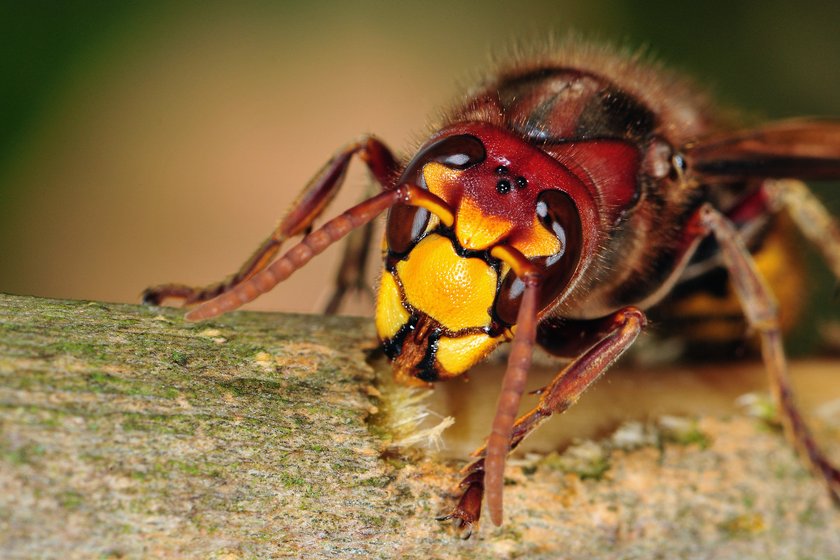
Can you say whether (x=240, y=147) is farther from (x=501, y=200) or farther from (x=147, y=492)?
(x=147, y=492)

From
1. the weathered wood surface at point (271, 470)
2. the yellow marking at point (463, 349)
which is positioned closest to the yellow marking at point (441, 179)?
the yellow marking at point (463, 349)

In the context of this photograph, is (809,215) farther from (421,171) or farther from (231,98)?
(231,98)

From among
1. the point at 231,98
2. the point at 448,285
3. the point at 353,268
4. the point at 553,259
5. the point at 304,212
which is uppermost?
the point at 231,98

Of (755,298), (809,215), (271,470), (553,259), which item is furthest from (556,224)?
(809,215)

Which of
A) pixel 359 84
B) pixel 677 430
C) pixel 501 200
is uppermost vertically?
pixel 359 84

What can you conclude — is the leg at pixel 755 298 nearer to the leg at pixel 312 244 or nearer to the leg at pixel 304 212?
the leg at pixel 304 212

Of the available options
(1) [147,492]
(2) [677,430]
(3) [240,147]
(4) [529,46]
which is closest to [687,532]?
(2) [677,430]

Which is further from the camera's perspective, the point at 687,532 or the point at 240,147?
the point at 240,147
